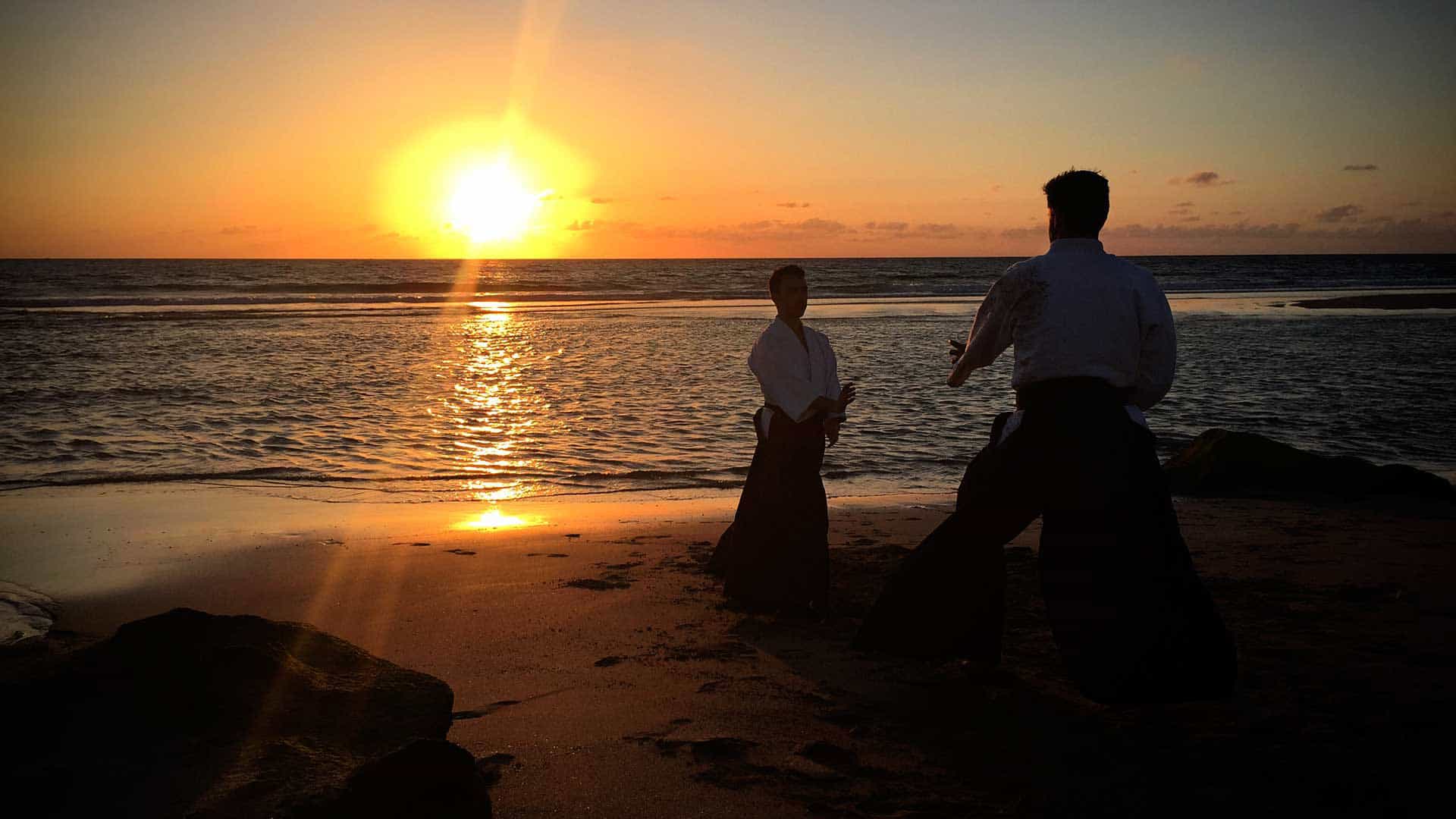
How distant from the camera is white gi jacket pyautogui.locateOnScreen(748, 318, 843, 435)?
16.9ft

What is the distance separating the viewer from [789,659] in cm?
449

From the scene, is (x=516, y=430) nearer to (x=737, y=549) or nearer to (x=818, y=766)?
(x=737, y=549)

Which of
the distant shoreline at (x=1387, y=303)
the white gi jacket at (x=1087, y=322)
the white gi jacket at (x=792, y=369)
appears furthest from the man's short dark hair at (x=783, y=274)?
the distant shoreline at (x=1387, y=303)

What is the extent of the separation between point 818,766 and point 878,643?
0.74 metres

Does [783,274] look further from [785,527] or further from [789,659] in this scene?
[789,659]

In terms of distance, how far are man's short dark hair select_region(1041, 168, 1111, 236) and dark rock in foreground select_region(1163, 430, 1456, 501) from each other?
578 centimetres

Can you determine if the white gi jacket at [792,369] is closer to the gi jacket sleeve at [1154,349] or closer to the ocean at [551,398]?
the gi jacket sleeve at [1154,349]

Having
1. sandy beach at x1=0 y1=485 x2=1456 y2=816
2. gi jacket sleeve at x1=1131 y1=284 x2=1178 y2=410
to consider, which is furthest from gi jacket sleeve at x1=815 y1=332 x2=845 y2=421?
gi jacket sleeve at x1=1131 y1=284 x2=1178 y2=410

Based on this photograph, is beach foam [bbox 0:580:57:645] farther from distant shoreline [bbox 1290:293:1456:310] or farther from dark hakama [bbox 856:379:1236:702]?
distant shoreline [bbox 1290:293:1456:310]

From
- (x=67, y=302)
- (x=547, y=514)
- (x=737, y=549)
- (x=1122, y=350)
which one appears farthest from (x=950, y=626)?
(x=67, y=302)

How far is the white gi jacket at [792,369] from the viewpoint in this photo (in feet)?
16.9

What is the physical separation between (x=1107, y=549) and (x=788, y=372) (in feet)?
6.99

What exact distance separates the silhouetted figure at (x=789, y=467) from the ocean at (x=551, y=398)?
146 inches

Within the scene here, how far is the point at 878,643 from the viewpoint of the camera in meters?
3.98
